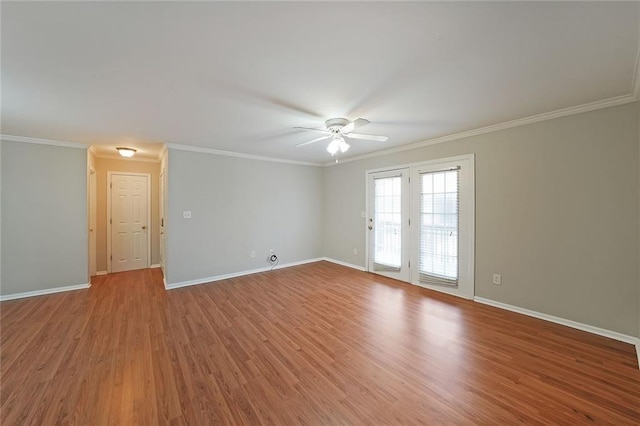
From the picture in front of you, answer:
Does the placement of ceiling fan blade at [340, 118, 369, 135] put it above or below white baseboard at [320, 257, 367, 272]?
above

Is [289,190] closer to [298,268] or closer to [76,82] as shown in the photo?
[298,268]

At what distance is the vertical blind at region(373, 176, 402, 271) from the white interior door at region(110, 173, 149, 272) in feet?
16.7

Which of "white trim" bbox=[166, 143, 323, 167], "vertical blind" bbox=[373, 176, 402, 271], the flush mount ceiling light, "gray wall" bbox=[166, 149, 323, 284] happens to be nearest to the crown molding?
"vertical blind" bbox=[373, 176, 402, 271]

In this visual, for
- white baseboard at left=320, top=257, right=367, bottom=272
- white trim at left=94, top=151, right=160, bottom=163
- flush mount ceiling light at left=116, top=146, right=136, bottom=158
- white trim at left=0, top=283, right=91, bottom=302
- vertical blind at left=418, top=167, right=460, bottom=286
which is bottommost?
white trim at left=0, top=283, right=91, bottom=302

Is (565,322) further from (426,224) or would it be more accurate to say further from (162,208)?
(162,208)

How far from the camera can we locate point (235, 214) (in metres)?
4.88

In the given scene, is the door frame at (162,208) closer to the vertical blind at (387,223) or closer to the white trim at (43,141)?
the white trim at (43,141)

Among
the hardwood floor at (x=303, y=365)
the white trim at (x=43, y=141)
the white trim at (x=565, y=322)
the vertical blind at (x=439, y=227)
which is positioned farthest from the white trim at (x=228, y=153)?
the white trim at (x=565, y=322)

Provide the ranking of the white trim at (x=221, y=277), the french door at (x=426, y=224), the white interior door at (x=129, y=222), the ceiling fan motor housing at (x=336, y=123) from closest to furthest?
1. the ceiling fan motor housing at (x=336, y=123)
2. the french door at (x=426, y=224)
3. the white trim at (x=221, y=277)
4. the white interior door at (x=129, y=222)

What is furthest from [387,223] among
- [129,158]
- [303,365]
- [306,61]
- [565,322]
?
[129,158]

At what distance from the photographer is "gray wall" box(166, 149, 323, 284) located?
427cm

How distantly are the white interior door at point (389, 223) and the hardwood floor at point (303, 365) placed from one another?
3.93ft

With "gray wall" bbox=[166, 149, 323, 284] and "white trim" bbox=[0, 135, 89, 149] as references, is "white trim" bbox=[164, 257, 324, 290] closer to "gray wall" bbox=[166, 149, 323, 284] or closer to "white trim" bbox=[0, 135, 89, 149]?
"gray wall" bbox=[166, 149, 323, 284]

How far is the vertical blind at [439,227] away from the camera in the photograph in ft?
12.3
